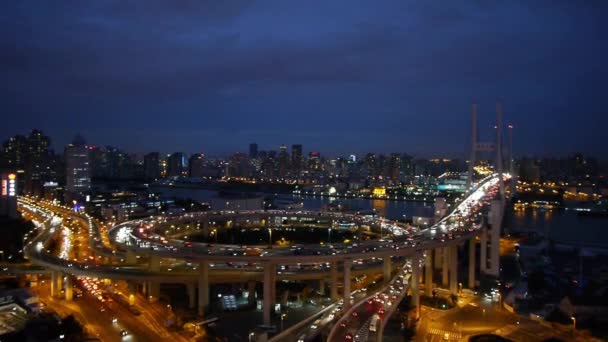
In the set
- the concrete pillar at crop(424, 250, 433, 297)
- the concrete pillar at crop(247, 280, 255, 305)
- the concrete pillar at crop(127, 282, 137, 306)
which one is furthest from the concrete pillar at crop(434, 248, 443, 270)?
the concrete pillar at crop(127, 282, 137, 306)

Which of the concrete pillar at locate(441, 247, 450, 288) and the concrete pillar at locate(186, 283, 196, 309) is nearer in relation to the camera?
the concrete pillar at locate(186, 283, 196, 309)

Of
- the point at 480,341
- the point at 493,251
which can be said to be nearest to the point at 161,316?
the point at 480,341

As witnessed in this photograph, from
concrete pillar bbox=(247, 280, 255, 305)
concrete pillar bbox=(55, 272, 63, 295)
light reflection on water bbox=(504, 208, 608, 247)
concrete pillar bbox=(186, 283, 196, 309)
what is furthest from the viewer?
light reflection on water bbox=(504, 208, 608, 247)

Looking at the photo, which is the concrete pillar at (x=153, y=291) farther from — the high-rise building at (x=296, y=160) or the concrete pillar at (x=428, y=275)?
the high-rise building at (x=296, y=160)

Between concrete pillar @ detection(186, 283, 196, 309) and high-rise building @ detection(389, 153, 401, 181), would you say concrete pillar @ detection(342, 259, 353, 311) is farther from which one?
high-rise building @ detection(389, 153, 401, 181)

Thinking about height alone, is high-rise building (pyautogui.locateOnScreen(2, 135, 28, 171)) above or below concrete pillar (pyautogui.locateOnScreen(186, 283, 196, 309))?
above

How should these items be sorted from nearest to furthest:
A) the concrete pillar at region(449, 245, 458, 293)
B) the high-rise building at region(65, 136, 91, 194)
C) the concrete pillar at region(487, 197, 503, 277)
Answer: the concrete pillar at region(449, 245, 458, 293) < the concrete pillar at region(487, 197, 503, 277) < the high-rise building at region(65, 136, 91, 194)

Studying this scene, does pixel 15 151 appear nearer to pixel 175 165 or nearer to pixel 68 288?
pixel 175 165

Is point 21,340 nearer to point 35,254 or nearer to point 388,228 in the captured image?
point 35,254

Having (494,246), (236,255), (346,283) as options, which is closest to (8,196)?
(236,255)

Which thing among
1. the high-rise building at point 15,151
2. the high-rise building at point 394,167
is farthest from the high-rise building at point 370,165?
the high-rise building at point 15,151
